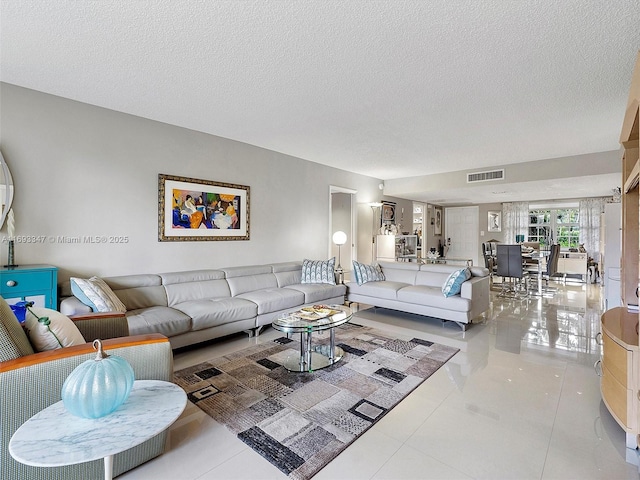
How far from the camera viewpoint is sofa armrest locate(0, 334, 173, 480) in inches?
52.8

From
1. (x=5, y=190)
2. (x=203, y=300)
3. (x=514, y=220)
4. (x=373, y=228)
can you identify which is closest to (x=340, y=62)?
(x=203, y=300)

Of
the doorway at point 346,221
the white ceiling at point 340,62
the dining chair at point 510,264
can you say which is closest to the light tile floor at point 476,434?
the white ceiling at point 340,62

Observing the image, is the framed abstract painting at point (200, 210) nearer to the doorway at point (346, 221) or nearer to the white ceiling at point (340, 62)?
the white ceiling at point (340, 62)

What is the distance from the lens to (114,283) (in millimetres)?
3322

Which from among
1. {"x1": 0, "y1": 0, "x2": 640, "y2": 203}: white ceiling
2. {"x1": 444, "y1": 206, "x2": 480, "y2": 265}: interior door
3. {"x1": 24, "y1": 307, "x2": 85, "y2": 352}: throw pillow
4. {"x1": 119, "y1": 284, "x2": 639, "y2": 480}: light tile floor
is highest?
{"x1": 0, "y1": 0, "x2": 640, "y2": 203}: white ceiling

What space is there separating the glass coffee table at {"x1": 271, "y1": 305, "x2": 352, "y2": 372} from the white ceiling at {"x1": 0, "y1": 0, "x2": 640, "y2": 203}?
2.14m

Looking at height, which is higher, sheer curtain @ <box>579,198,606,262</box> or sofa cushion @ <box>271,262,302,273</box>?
sheer curtain @ <box>579,198,606,262</box>

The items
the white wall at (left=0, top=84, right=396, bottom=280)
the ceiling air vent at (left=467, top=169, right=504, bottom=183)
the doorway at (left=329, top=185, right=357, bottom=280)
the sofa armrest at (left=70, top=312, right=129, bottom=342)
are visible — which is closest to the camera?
the sofa armrest at (left=70, top=312, right=129, bottom=342)

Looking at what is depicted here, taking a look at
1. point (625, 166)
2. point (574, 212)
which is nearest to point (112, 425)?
point (625, 166)

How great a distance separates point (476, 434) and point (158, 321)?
8.91ft

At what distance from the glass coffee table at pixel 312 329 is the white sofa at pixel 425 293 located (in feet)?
5.17

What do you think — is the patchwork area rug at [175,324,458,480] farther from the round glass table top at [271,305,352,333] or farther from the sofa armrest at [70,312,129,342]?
the sofa armrest at [70,312,129,342]

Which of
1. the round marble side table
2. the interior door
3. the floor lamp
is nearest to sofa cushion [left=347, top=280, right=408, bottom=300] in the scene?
the floor lamp

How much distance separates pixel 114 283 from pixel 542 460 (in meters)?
3.81
